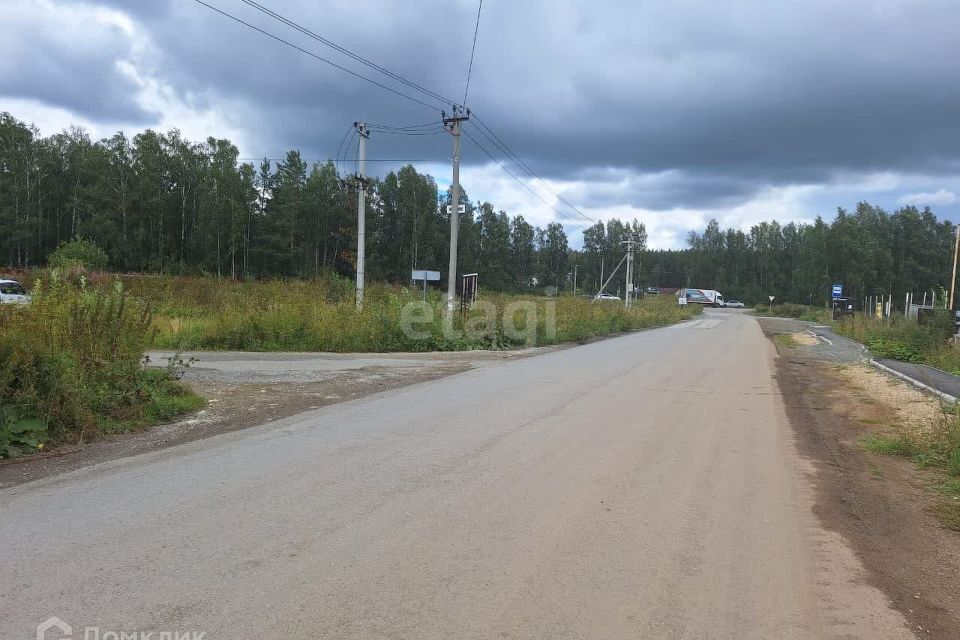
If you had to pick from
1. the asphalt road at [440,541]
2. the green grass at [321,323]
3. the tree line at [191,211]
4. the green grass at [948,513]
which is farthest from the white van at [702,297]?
the asphalt road at [440,541]

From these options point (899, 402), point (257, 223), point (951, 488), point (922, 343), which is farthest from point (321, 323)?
point (257, 223)

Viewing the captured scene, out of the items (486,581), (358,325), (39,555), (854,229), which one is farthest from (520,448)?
(854,229)

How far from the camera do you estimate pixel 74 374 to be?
7367 mm

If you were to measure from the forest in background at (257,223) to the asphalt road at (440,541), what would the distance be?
53449 mm

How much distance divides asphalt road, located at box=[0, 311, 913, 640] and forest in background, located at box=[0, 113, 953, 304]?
5345 centimetres

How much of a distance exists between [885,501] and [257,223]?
70812 millimetres

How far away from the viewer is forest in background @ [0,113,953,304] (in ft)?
201

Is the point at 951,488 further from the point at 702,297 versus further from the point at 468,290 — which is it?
Answer: the point at 702,297

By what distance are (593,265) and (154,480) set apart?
451ft

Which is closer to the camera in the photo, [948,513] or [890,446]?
[948,513]

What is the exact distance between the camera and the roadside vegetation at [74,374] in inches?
264

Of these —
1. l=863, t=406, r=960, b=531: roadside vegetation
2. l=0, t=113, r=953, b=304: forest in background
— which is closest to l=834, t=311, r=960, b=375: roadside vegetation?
l=863, t=406, r=960, b=531: roadside vegetation

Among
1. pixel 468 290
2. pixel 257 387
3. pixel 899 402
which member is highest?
pixel 468 290

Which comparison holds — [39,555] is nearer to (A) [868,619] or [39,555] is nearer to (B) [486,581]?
(B) [486,581]
